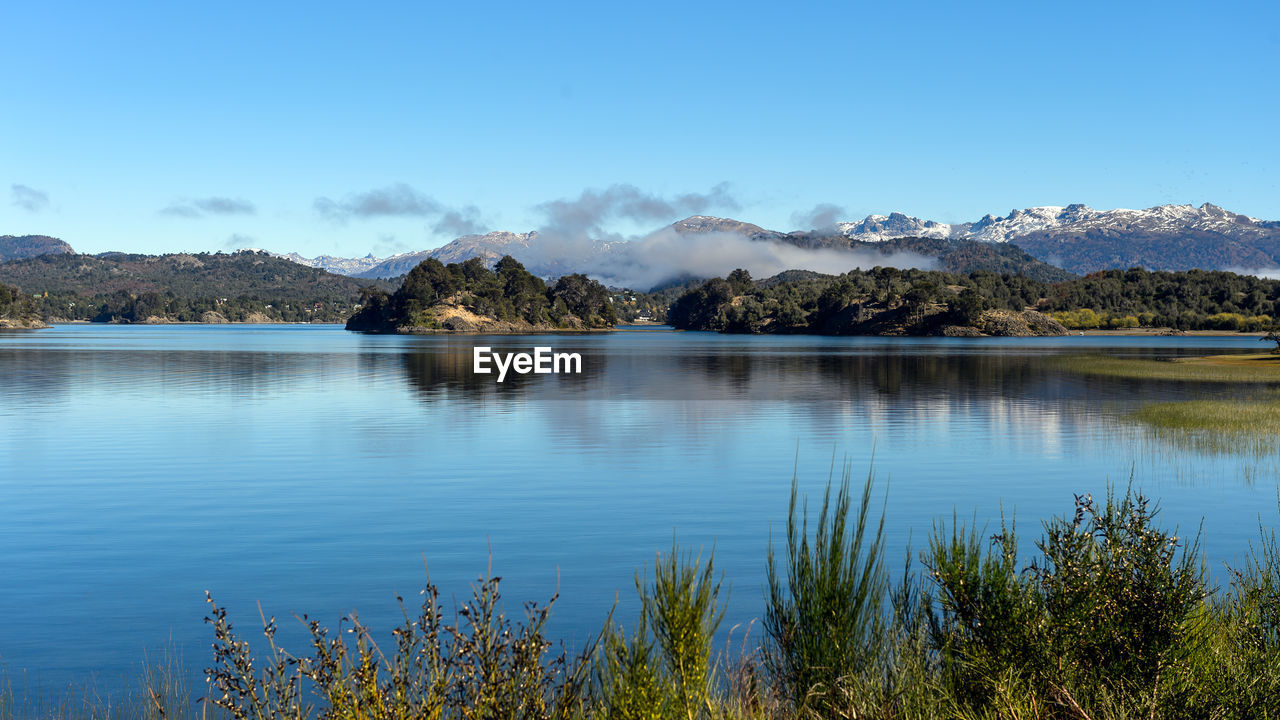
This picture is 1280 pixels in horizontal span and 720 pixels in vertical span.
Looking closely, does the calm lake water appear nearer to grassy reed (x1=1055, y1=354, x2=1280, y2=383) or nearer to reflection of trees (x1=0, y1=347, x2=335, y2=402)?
reflection of trees (x1=0, y1=347, x2=335, y2=402)

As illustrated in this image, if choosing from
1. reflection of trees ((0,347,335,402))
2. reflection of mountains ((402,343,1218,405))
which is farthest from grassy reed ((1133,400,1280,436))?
reflection of trees ((0,347,335,402))

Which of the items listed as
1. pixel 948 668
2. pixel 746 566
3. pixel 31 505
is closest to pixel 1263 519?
pixel 746 566

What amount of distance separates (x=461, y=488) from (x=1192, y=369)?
7481cm

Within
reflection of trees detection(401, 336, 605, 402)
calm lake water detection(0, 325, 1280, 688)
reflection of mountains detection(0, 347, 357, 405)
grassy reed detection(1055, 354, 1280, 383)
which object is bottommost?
calm lake water detection(0, 325, 1280, 688)

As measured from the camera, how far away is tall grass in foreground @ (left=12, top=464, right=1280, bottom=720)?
7.00m

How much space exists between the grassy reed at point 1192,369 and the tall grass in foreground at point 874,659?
6678 cm

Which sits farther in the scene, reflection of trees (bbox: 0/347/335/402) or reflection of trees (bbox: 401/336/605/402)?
reflection of trees (bbox: 0/347/335/402)

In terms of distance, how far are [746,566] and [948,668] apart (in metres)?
8.12

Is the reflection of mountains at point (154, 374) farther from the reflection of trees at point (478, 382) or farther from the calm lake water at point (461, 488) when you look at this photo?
the reflection of trees at point (478, 382)

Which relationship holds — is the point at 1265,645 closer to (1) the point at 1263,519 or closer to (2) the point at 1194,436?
(1) the point at 1263,519

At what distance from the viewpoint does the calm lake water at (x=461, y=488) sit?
1516 cm

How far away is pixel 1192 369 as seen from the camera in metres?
80.8

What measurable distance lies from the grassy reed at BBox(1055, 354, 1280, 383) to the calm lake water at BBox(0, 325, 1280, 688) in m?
13.8

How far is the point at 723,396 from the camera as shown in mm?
57188
